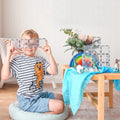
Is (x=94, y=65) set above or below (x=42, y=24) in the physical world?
below

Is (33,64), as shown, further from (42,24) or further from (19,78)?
(42,24)

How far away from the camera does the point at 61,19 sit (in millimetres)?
3336

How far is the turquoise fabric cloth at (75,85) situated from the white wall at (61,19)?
1.85m

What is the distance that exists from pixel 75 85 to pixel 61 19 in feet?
6.95

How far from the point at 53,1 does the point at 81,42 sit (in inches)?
74.0

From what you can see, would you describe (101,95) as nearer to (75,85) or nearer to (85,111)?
(75,85)

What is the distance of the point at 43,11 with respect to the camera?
332cm

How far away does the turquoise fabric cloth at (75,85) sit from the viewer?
52.7 inches

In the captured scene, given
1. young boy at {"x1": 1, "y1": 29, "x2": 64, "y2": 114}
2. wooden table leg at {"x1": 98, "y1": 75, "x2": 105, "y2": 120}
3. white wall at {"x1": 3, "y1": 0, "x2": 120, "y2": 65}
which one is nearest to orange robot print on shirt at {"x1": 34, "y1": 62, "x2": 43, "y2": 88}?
young boy at {"x1": 1, "y1": 29, "x2": 64, "y2": 114}

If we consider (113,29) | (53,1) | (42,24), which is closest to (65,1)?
(53,1)

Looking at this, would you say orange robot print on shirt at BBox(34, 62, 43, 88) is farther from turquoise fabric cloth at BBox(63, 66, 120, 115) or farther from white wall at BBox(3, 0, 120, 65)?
white wall at BBox(3, 0, 120, 65)

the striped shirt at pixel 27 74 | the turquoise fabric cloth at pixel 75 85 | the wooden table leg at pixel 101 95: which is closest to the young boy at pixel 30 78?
the striped shirt at pixel 27 74

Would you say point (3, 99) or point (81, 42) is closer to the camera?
point (81, 42)

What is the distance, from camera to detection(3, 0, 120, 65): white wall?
3270mm
